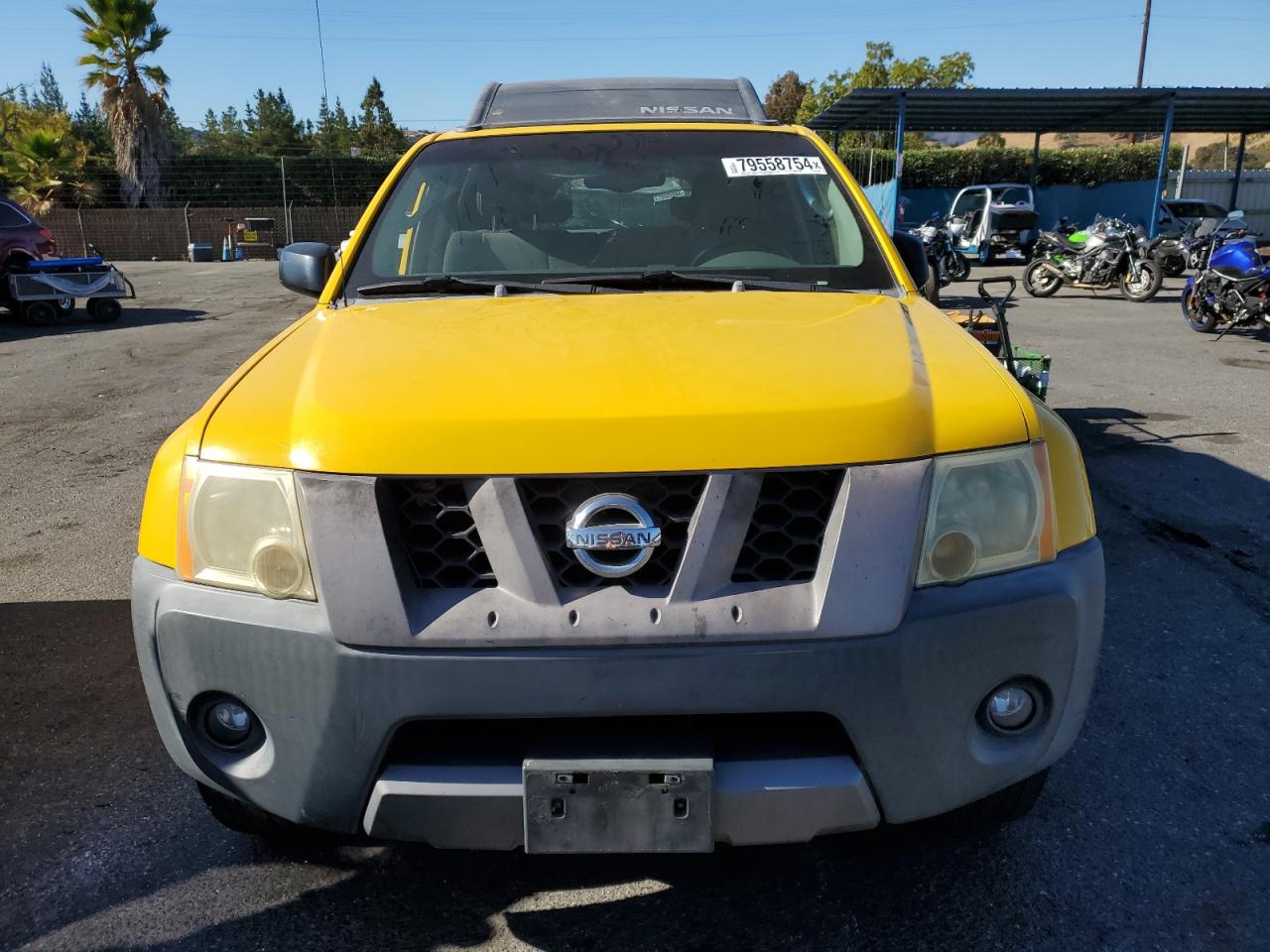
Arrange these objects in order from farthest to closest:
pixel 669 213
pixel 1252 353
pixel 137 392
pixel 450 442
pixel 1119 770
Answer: pixel 1252 353, pixel 137 392, pixel 669 213, pixel 1119 770, pixel 450 442

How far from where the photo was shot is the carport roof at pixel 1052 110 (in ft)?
70.9

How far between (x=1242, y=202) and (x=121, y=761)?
1428 inches

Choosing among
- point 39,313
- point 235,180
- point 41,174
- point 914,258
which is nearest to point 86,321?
point 39,313

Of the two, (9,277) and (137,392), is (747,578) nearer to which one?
(137,392)

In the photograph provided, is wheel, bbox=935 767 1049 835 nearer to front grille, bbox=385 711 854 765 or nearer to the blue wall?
front grille, bbox=385 711 854 765

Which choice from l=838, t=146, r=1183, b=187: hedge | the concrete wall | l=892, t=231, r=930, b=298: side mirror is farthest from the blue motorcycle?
the concrete wall

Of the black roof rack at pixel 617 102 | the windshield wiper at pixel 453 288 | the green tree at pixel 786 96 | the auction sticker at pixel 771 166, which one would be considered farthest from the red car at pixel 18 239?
the green tree at pixel 786 96

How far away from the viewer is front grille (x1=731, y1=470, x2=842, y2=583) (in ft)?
6.07

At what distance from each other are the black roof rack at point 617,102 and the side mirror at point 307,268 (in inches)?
31.3

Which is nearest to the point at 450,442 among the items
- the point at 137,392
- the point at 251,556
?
the point at 251,556

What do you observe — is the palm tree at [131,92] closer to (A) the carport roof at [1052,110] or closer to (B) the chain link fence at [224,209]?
(B) the chain link fence at [224,209]

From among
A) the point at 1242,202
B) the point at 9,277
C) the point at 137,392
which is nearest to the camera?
the point at 137,392

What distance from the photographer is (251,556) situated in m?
1.89

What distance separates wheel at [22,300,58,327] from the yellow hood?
14.0 metres
